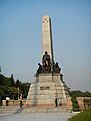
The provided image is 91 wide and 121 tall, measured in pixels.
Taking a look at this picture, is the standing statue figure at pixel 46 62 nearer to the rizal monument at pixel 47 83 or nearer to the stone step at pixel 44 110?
the rizal monument at pixel 47 83

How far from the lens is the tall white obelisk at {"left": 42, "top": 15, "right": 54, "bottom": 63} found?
2847 centimetres

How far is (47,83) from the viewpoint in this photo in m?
27.1

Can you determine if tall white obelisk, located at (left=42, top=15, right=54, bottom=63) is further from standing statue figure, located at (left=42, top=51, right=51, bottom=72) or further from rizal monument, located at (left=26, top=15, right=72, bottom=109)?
standing statue figure, located at (left=42, top=51, right=51, bottom=72)

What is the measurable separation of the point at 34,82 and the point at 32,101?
1.80 meters

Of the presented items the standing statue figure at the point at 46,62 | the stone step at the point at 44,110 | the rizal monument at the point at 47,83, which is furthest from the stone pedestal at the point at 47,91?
the stone step at the point at 44,110

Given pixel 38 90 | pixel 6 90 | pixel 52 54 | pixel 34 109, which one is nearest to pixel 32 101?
pixel 38 90

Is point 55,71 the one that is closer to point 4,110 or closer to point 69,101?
point 69,101

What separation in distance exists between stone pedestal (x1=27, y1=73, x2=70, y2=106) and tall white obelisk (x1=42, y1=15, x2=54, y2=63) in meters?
2.23

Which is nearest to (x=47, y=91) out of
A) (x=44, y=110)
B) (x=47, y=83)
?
(x=47, y=83)

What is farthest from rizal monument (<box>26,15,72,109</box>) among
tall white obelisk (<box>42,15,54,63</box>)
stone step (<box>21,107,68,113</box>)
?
stone step (<box>21,107,68,113</box>)

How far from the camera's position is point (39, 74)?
2769 cm

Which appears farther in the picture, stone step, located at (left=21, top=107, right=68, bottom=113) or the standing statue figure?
the standing statue figure

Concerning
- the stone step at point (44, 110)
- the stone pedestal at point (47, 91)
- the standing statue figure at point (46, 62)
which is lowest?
the stone step at point (44, 110)

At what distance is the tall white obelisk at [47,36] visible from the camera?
93.4 ft
